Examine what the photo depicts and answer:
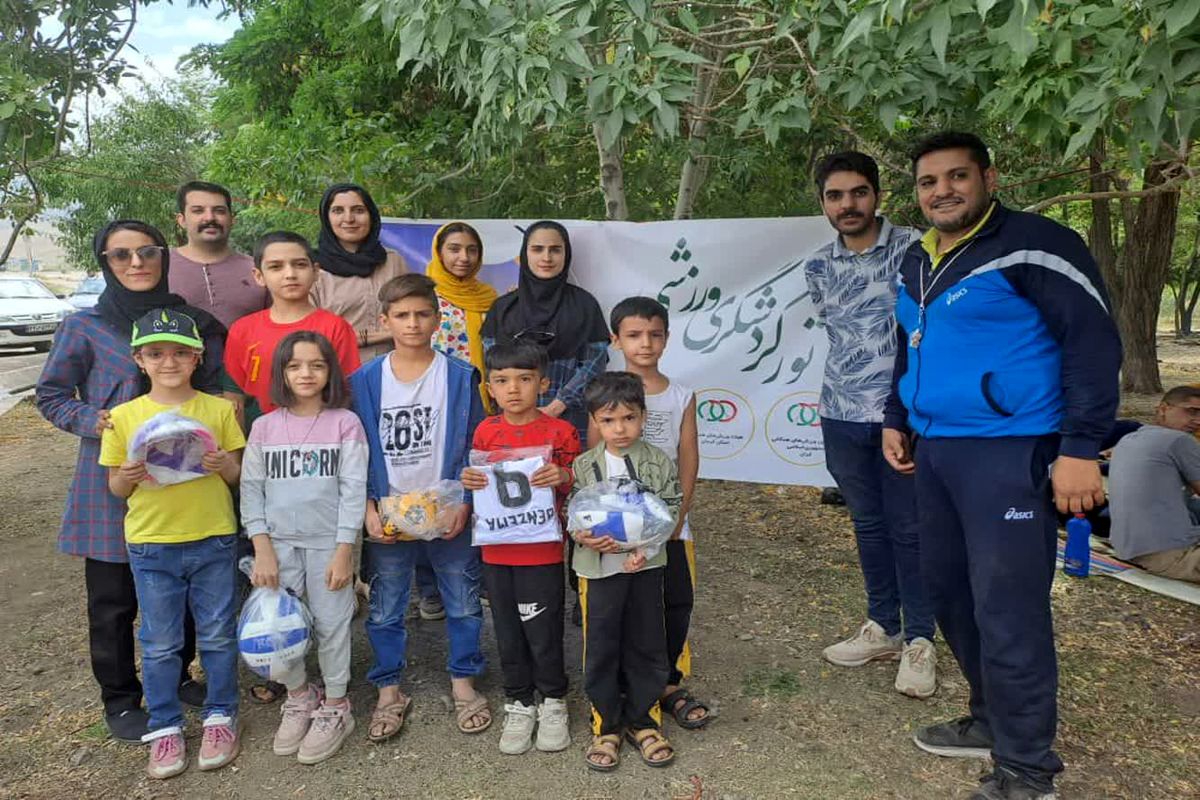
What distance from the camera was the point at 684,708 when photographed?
297 cm

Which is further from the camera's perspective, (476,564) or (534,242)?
(534,242)

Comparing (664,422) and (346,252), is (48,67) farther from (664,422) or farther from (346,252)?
(664,422)

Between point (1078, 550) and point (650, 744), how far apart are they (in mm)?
2940

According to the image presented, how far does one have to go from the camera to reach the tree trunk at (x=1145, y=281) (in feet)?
30.5

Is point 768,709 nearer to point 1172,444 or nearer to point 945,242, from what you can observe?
point 945,242

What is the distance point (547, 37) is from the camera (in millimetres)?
2311

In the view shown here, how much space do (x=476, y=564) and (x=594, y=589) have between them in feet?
1.78

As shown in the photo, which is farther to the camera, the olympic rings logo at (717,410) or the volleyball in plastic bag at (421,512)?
the olympic rings logo at (717,410)

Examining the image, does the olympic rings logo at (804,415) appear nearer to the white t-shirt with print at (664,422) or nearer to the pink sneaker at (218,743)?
the white t-shirt with print at (664,422)

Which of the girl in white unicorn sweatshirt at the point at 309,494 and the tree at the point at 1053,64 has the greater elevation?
the tree at the point at 1053,64

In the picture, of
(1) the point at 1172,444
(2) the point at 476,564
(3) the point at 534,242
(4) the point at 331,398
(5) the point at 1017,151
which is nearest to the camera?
(4) the point at 331,398

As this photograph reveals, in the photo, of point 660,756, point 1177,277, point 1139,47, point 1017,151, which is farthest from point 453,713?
point 1177,277

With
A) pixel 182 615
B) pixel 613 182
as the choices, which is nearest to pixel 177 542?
pixel 182 615

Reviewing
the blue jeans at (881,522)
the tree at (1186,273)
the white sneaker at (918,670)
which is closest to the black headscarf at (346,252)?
the blue jeans at (881,522)
